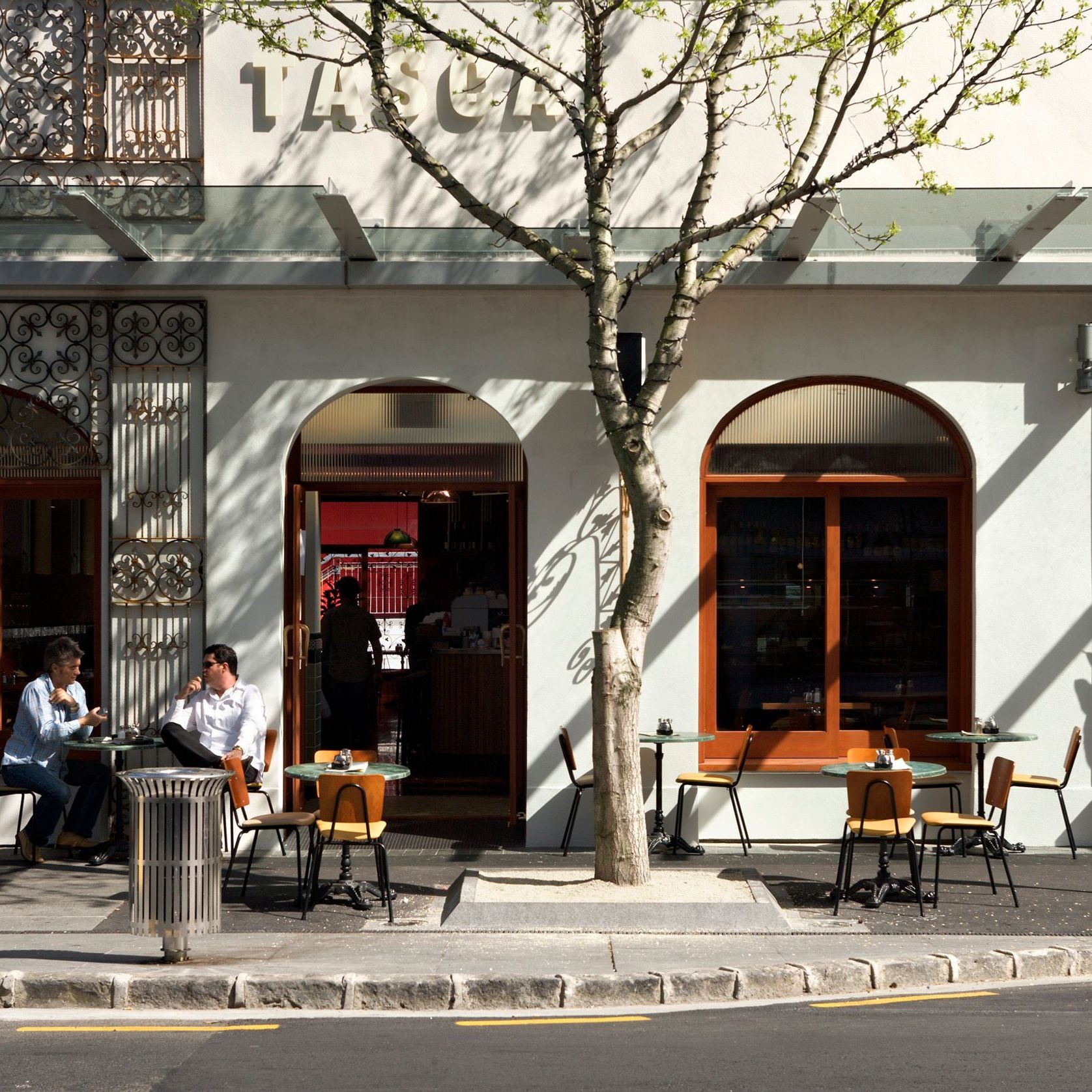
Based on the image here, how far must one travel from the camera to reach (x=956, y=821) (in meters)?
9.29

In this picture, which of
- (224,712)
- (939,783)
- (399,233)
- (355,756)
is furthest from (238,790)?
(939,783)

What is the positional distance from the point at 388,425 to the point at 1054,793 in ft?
20.2

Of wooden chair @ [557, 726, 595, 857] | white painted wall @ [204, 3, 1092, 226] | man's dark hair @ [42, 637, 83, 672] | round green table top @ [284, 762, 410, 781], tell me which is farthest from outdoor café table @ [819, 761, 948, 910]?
man's dark hair @ [42, 637, 83, 672]

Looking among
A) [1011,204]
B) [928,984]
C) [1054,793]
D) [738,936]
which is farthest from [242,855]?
[1011,204]

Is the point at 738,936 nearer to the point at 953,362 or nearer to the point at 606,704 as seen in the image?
the point at 606,704

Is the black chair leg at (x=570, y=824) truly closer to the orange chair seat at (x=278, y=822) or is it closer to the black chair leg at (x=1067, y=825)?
the orange chair seat at (x=278, y=822)

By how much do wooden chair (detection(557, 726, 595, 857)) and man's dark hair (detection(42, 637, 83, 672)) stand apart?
380cm

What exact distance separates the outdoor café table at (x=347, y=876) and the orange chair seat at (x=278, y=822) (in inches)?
10.9

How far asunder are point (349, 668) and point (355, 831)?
15.8 ft

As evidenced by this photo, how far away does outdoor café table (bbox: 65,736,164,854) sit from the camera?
10.3m

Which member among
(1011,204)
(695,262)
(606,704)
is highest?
(1011,204)

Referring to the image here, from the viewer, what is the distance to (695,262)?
364 inches

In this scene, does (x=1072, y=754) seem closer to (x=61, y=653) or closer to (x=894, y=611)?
(x=894, y=611)

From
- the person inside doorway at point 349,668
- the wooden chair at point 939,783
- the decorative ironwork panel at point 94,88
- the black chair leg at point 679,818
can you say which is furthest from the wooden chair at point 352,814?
the decorative ironwork panel at point 94,88
